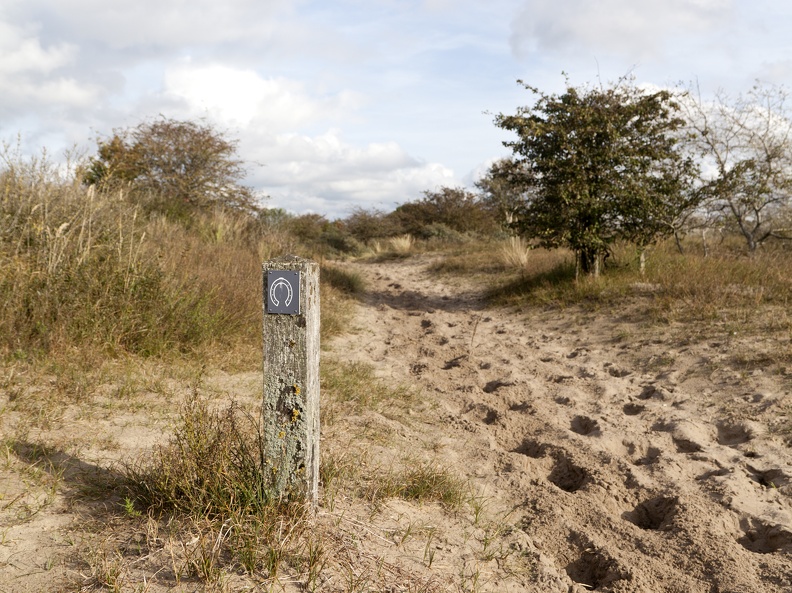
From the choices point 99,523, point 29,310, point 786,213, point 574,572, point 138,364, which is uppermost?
point 786,213

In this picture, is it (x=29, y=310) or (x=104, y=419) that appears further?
A: (x=29, y=310)

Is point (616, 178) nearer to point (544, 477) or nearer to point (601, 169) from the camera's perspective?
point (601, 169)

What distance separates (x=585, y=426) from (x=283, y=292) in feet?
11.0

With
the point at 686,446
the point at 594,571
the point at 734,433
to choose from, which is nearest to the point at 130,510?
the point at 594,571

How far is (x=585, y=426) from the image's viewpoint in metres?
5.29

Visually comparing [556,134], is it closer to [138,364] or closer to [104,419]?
[138,364]

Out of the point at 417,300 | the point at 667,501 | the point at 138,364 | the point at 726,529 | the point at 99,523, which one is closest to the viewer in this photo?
the point at 99,523

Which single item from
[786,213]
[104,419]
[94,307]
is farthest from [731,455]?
[786,213]

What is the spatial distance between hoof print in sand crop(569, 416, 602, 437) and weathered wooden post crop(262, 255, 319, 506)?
111 inches

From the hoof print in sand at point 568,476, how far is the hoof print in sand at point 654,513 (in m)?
0.40

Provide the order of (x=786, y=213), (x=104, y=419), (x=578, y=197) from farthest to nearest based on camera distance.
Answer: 1. (x=786, y=213)
2. (x=578, y=197)
3. (x=104, y=419)

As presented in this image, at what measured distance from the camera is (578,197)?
369 inches

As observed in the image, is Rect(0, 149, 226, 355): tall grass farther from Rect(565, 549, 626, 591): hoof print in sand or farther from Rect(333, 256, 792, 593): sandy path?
Rect(565, 549, 626, 591): hoof print in sand

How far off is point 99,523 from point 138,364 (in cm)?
275
